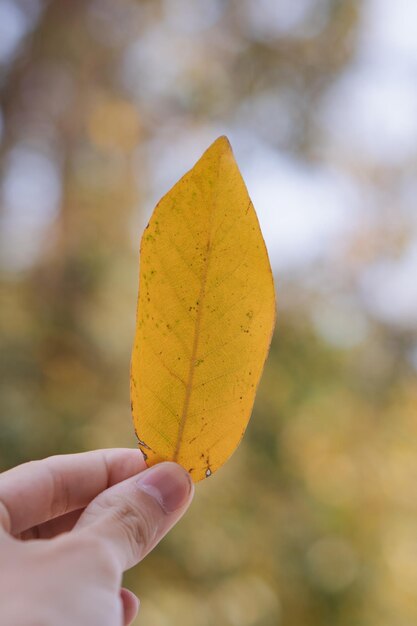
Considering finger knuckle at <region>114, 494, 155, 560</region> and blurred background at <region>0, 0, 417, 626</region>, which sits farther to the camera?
blurred background at <region>0, 0, 417, 626</region>

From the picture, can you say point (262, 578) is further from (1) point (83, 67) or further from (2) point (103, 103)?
(1) point (83, 67)

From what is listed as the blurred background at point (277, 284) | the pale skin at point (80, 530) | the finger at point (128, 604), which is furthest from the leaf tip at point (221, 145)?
the blurred background at point (277, 284)

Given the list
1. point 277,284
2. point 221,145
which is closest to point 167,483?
point 221,145

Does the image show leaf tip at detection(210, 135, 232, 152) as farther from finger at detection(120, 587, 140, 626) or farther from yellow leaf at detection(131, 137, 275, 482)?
finger at detection(120, 587, 140, 626)

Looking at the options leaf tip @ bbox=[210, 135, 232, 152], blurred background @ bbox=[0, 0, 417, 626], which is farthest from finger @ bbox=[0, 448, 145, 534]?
blurred background @ bbox=[0, 0, 417, 626]

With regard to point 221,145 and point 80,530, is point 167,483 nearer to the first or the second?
point 80,530

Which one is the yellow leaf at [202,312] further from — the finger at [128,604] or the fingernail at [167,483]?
the finger at [128,604]
